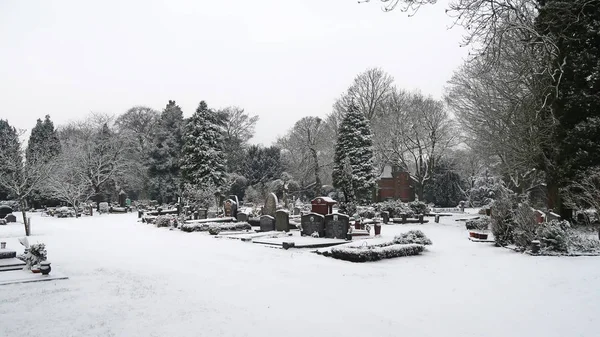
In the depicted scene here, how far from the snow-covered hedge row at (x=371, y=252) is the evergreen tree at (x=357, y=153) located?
2536 centimetres

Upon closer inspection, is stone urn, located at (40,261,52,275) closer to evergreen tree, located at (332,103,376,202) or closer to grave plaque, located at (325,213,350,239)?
grave plaque, located at (325,213,350,239)

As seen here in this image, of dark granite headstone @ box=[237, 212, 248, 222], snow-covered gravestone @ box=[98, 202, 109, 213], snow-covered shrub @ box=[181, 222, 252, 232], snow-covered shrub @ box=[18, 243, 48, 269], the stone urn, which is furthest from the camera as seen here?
snow-covered gravestone @ box=[98, 202, 109, 213]

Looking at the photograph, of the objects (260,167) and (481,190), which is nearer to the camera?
(481,190)

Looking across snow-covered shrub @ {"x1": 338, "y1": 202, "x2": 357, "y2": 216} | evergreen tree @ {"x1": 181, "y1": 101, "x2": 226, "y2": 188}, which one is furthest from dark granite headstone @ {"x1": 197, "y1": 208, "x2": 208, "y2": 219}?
evergreen tree @ {"x1": 181, "y1": 101, "x2": 226, "y2": 188}

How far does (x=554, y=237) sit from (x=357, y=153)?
91.7 feet

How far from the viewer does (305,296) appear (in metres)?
9.91

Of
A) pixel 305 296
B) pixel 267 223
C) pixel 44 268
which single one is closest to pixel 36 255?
pixel 44 268

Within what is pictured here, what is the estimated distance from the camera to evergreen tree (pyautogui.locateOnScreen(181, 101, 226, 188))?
144 feet

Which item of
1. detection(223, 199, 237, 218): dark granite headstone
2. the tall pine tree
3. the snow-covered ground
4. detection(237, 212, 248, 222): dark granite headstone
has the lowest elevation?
the snow-covered ground

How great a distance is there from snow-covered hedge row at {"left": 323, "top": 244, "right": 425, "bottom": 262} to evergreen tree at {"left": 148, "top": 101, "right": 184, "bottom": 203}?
38.0m

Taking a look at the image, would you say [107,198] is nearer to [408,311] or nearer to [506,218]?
[506,218]

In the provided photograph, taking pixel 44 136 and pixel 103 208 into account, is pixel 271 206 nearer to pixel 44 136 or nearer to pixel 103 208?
pixel 103 208

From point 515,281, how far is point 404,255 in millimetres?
5181

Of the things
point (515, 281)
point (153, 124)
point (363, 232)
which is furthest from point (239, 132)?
point (515, 281)
